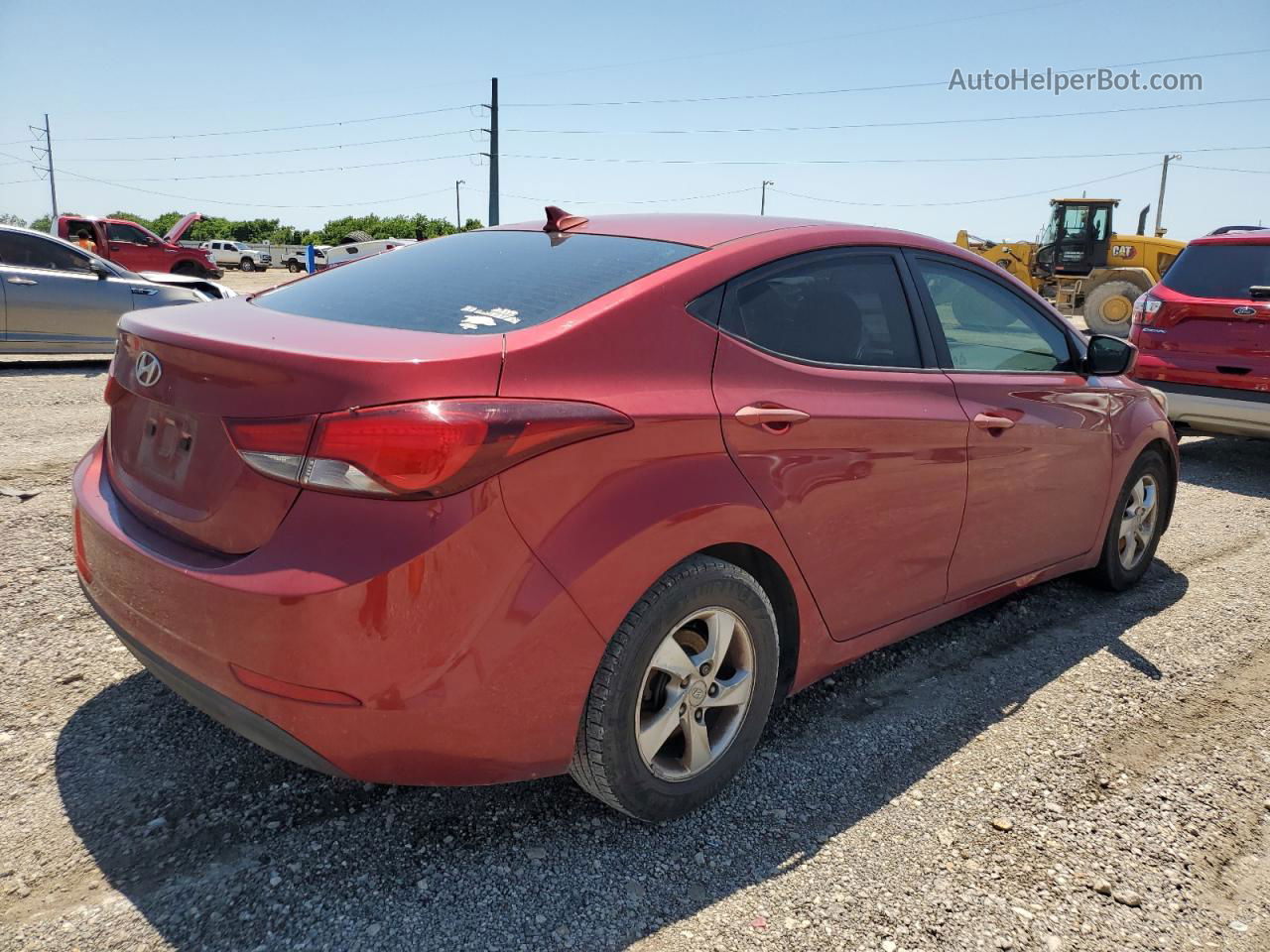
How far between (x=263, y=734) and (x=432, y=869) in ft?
1.81

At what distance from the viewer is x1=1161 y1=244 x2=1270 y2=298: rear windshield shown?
21.8ft

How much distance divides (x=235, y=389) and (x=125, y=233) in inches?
1040

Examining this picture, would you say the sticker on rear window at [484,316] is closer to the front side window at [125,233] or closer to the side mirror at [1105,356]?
the side mirror at [1105,356]

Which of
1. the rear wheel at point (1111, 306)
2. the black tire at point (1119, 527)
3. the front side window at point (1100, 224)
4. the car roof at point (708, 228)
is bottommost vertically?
the black tire at point (1119, 527)

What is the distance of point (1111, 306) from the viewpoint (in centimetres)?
1789

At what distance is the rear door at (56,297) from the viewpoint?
30.9 ft

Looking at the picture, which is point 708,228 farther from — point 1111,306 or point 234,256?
point 234,256

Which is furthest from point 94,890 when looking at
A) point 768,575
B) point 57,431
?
point 57,431

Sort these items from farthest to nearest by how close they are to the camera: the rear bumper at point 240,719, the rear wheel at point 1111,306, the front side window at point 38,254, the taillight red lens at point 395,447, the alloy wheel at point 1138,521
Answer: the rear wheel at point 1111,306
the front side window at point 38,254
the alloy wheel at point 1138,521
the rear bumper at point 240,719
the taillight red lens at point 395,447

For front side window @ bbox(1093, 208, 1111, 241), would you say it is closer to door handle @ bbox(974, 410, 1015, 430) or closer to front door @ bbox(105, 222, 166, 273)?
door handle @ bbox(974, 410, 1015, 430)

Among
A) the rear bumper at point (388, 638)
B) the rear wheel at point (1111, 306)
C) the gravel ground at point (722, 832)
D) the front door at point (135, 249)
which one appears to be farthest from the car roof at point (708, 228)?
the front door at point (135, 249)

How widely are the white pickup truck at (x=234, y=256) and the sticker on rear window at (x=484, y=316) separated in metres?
50.4

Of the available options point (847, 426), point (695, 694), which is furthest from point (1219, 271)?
point (695, 694)

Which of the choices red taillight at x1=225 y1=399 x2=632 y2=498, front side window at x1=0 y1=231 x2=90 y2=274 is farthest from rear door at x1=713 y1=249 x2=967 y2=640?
front side window at x1=0 y1=231 x2=90 y2=274
